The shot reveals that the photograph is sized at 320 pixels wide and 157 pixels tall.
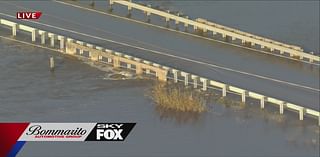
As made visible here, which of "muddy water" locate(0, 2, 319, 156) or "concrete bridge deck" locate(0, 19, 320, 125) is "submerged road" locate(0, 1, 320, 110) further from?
"muddy water" locate(0, 2, 319, 156)

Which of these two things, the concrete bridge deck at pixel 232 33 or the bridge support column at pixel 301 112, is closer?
the bridge support column at pixel 301 112

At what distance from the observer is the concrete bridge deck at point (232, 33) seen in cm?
3566

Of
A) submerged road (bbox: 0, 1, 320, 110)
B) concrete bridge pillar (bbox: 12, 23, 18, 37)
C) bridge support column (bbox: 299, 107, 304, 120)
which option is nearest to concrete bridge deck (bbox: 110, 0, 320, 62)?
submerged road (bbox: 0, 1, 320, 110)

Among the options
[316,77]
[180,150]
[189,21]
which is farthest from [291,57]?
[180,150]

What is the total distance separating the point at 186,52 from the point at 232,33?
272cm

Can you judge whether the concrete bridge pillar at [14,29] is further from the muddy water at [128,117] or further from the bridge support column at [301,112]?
the bridge support column at [301,112]

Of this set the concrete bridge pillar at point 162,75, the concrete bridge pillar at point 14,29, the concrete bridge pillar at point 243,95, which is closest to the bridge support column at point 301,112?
the concrete bridge pillar at point 243,95

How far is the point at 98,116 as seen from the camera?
2941 centimetres

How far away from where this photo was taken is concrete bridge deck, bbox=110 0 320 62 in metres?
35.7

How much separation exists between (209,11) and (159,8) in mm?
2376

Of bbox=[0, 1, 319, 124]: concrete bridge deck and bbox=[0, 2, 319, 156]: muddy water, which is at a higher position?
bbox=[0, 1, 319, 124]: concrete bridge deck

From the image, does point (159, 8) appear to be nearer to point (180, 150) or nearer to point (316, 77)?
point (316, 77)

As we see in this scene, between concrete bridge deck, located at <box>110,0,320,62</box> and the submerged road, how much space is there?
56 centimetres

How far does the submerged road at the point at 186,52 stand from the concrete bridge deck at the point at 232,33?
556mm
